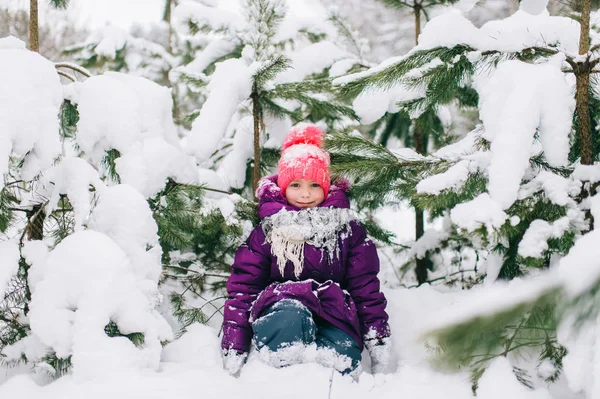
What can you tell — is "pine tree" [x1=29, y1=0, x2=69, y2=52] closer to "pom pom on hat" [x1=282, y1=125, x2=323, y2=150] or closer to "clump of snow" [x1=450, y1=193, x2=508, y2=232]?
"pom pom on hat" [x1=282, y1=125, x2=323, y2=150]

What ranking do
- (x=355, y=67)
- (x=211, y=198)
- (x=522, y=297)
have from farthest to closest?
(x=355, y=67) → (x=211, y=198) → (x=522, y=297)

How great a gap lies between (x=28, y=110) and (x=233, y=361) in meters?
1.58

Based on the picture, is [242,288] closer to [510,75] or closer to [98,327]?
[98,327]

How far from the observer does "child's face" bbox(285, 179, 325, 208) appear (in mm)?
2969

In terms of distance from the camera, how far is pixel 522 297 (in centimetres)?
104

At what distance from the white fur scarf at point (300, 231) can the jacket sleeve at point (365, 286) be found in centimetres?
14

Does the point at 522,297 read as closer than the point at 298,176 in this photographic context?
Yes

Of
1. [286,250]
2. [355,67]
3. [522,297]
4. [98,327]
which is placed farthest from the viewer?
[355,67]

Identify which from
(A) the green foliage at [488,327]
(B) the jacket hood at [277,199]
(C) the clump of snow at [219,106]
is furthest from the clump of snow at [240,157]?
(A) the green foliage at [488,327]

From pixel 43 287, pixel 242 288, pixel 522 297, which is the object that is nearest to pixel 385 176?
pixel 242 288

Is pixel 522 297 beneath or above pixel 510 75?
beneath

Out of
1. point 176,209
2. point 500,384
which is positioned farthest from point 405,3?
point 500,384

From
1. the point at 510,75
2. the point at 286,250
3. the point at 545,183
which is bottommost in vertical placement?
the point at 286,250

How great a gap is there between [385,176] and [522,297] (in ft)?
5.02
